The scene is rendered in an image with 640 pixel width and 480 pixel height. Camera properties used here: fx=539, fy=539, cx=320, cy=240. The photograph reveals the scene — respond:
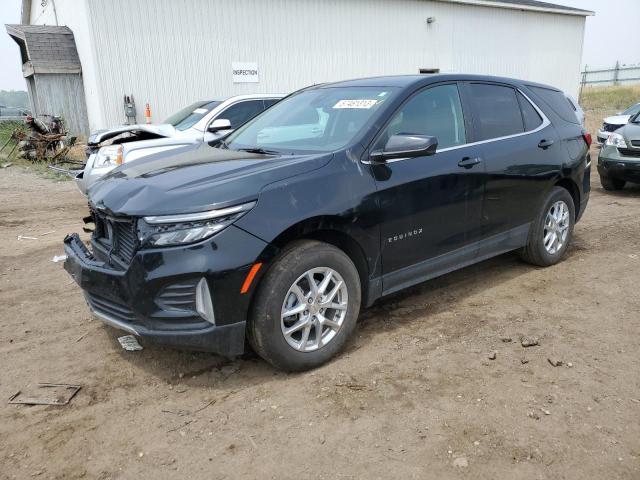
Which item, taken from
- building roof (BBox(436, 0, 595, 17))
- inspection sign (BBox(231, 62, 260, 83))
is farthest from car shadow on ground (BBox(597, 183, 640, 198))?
building roof (BBox(436, 0, 595, 17))

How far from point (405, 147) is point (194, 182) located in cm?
132

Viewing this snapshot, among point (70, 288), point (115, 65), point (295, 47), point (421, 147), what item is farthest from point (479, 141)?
point (295, 47)

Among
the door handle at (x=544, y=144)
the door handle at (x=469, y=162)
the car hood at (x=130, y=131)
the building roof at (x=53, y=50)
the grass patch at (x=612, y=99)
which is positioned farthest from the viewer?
the grass patch at (x=612, y=99)

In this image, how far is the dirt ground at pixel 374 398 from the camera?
2516mm

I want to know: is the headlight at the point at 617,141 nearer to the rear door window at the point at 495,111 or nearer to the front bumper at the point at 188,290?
the rear door window at the point at 495,111

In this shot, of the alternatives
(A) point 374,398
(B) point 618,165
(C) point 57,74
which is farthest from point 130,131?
(C) point 57,74

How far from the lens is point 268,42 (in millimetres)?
16797

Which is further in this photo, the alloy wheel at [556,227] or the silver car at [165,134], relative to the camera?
the silver car at [165,134]

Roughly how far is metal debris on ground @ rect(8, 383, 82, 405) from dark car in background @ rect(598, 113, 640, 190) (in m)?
8.63

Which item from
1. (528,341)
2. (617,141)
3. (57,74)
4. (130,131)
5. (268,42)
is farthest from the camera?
(268,42)

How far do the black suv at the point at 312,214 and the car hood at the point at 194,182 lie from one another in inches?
0.5

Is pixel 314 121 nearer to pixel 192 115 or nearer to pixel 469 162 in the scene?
pixel 469 162

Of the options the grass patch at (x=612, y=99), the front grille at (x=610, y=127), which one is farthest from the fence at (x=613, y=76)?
the front grille at (x=610, y=127)

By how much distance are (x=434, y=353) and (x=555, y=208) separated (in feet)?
7.68
